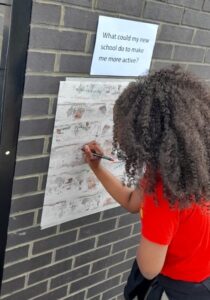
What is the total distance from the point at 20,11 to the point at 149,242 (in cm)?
103

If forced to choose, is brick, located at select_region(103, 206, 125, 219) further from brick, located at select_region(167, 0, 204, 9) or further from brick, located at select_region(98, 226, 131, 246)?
brick, located at select_region(167, 0, 204, 9)

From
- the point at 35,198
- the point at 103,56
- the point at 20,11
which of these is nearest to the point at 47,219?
the point at 35,198

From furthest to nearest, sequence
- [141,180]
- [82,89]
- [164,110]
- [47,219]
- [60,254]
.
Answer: [60,254] → [47,219] → [82,89] → [141,180] → [164,110]

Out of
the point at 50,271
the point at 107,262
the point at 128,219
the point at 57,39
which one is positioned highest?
the point at 57,39

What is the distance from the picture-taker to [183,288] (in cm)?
201

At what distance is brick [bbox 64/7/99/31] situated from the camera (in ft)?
6.15

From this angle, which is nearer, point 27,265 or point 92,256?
point 27,265

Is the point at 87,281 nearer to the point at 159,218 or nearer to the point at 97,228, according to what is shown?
the point at 97,228

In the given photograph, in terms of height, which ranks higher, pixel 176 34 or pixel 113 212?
pixel 176 34

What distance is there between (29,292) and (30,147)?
84 cm

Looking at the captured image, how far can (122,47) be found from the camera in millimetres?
2168

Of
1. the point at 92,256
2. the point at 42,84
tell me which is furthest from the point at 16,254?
→ the point at 42,84

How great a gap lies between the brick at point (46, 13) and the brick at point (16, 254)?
1072 mm

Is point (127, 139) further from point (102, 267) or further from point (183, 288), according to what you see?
point (102, 267)
